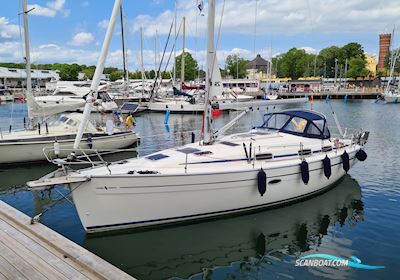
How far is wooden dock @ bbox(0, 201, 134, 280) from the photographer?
586 centimetres

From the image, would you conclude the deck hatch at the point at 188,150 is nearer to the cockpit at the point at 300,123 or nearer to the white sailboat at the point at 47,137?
the cockpit at the point at 300,123

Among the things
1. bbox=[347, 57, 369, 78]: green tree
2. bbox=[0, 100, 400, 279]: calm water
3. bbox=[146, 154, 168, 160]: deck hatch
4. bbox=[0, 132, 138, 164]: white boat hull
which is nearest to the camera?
bbox=[0, 100, 400, 279]: calm water

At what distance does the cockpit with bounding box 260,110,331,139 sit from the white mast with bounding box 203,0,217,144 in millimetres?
2925

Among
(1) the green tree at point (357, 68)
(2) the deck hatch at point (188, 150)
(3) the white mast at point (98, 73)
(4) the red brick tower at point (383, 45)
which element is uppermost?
(4) the red brick tower at point (383, 45)

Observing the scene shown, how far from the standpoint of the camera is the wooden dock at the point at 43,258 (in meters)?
5.86

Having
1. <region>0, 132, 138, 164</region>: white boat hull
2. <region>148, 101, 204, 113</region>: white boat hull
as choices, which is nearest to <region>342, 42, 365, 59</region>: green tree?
<region>148, 101, 204, 113</region>: white boat hull

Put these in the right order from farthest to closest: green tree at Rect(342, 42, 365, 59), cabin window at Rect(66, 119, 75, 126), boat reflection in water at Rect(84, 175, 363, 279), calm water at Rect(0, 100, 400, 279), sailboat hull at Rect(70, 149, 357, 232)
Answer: green tree at Rect(342, 42, 365, 59) < cabin window at Rect(66, 119, 75, 126) < sailboat hull at Rect(70, 149, 357, 232) < boat reflection in water at Rect(84, 175, 363, 279) < calm water at Rect(0, 100, 400, 279)

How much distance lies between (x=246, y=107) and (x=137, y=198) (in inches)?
239

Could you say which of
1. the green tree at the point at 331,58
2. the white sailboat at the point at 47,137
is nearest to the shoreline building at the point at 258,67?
the green tree at the point at 331,58

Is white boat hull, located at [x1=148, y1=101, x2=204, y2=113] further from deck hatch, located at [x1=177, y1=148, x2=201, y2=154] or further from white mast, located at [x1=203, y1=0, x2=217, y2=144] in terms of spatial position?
deck hatch, located at [x1=177, y1=148, x2=201, y2=154]

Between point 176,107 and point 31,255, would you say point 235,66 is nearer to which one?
point 176,107

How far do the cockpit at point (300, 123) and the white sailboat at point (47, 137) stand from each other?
7.61 meters

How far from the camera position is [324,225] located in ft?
34.5

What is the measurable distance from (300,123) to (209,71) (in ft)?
13.2
